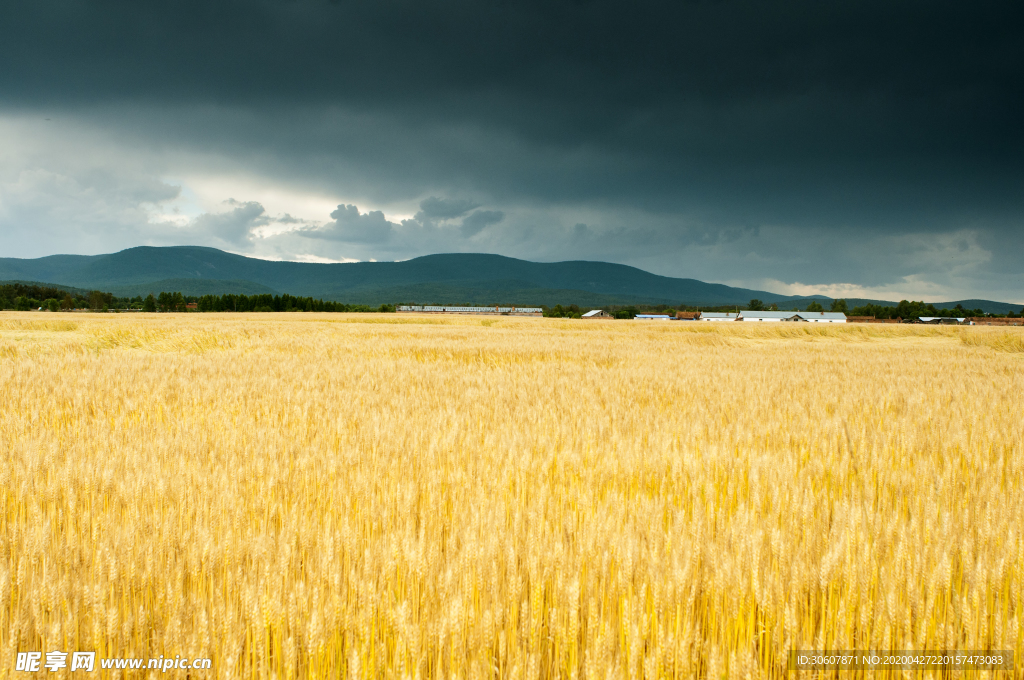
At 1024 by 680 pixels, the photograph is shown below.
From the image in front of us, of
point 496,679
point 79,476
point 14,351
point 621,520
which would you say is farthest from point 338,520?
point 14,351

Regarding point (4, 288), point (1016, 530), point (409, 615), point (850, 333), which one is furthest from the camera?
point (4, 288)

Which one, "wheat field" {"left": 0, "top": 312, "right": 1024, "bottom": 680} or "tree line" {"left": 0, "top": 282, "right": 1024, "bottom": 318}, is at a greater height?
"tree line" {"left": 0, "top": 282, "right": 1024, "bottom": 318}

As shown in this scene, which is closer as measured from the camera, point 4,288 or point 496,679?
point 496,679

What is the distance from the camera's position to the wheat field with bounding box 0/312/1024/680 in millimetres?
1883

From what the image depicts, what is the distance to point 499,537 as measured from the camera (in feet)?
8.37

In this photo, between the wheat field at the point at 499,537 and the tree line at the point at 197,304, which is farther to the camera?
the tree line at the point at 197,304

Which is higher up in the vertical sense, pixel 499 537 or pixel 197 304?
pixel 197 304

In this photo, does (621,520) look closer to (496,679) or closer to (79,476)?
(496,679)

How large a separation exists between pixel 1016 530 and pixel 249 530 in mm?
4342

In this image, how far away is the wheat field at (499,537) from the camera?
188 centimetres

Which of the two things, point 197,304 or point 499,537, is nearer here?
point 499,537

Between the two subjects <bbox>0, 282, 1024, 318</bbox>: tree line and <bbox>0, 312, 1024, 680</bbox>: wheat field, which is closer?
<bbox>0, 312, 1024, 680</bbox>: wheat field

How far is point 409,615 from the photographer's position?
1937 millimetres

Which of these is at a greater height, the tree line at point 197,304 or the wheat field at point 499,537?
the tree line at point 197,304
